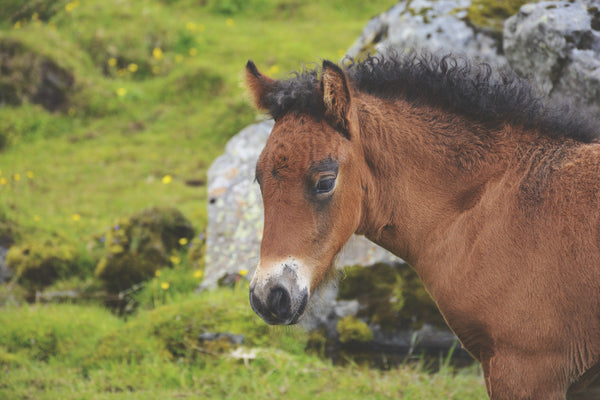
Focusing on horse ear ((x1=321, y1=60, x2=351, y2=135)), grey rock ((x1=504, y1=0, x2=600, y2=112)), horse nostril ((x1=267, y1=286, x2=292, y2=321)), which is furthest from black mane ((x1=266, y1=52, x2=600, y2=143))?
grey rock ((x1=504, y1=0, x2=600, y2=112))

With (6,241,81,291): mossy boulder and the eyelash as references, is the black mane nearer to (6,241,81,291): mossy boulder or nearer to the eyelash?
the eyelash

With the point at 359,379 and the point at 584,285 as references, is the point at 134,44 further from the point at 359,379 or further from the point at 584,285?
the point at 584,285

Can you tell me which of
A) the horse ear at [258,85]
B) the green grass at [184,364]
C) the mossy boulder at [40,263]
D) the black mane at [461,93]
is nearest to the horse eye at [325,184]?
the black mane at [461,93]

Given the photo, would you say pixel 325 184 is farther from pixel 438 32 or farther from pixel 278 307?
pixel 438 32

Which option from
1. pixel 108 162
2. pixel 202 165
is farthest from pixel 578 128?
pixel 108 162

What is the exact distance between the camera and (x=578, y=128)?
125 inches

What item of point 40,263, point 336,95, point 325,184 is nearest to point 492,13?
point 336,95

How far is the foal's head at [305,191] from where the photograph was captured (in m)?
2.87

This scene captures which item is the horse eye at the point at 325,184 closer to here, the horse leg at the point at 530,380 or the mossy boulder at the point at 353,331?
the horse leg at the point at 530,380

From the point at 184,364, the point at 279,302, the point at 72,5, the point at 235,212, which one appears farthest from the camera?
the point at 72,5

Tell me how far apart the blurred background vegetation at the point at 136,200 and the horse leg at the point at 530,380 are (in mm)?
1703

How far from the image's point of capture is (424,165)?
3244 millimetres

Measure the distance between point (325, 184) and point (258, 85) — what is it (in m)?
0.83

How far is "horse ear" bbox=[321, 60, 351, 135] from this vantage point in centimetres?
294
